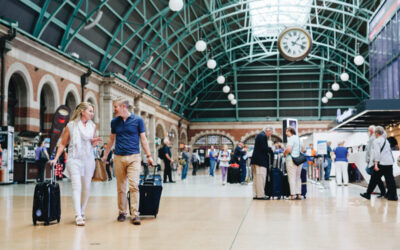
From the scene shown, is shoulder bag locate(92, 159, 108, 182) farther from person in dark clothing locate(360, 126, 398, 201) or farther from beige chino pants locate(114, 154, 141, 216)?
person in dark clothing locate(360, 126, 398, 201)

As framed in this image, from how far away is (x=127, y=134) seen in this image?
6102 mm

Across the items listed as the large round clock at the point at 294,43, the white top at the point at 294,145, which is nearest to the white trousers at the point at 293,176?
the white top at the point at 294,145

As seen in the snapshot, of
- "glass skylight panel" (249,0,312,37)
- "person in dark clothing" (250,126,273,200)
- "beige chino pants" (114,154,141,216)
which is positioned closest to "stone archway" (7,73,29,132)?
"person in dark clothing" (250,126,273,200)

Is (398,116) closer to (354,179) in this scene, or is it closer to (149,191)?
(354,179)

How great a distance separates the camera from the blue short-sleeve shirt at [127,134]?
6055 mm

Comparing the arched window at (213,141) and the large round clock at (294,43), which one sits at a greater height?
the large round clock at (294,43)

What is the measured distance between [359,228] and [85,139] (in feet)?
12.0

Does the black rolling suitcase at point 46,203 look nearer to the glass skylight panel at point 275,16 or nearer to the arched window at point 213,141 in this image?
the glass skylight panel at point 275,16

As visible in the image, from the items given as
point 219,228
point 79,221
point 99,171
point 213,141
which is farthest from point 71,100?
point 213,141

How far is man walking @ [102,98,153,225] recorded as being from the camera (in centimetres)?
601

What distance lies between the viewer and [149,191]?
6340 mm

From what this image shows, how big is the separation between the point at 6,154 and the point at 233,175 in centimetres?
754

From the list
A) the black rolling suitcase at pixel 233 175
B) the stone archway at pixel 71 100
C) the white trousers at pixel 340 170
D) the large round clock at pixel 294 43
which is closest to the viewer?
the white trousers at pixel 340 170

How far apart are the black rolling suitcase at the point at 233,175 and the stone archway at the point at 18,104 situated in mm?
7369
